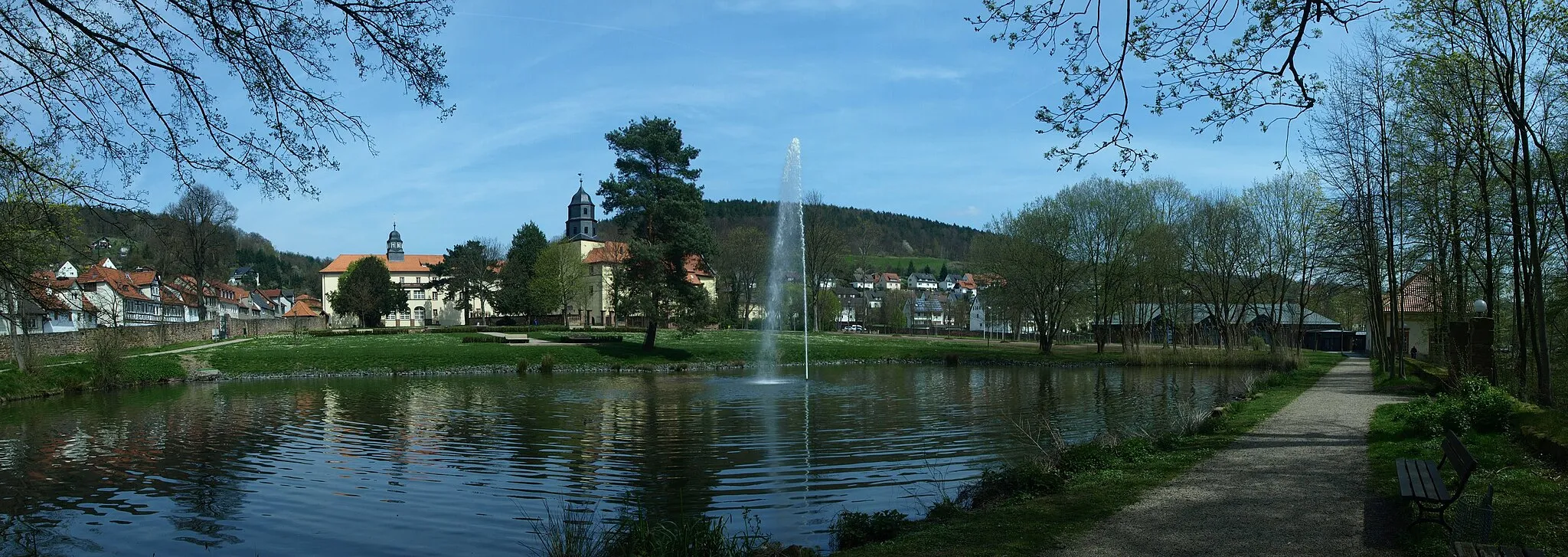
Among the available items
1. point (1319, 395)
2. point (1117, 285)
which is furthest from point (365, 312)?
point (1319, 395)


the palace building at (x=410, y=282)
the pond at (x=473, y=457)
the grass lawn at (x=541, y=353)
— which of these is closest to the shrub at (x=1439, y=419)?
the pond at (x=473, y=457)

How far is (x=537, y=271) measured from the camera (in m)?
79.3

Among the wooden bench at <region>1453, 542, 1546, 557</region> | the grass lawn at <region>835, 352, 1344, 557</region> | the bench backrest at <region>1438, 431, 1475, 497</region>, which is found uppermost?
the bench backrest at <region>1438, 431, 1475, 497</region>

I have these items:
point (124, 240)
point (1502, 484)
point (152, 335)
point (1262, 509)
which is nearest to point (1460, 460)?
point (1262, 509)

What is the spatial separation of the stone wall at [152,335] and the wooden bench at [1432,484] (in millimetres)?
32051

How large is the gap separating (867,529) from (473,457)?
896 centimetres

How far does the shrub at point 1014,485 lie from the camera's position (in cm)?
1034

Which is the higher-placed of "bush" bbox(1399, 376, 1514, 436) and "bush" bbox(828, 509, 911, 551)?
"bush" bbox(1399, 376, 1514, 436)

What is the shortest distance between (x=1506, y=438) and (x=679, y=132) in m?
39.4

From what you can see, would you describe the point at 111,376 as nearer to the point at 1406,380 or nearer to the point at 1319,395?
the point at 1319,395

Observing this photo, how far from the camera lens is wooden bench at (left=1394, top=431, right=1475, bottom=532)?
24.2ft

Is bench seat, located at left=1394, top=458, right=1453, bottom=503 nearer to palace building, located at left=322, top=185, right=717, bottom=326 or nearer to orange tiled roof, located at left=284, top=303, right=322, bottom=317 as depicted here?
palace building, located at left=322, top=185, right=717, bottom=326

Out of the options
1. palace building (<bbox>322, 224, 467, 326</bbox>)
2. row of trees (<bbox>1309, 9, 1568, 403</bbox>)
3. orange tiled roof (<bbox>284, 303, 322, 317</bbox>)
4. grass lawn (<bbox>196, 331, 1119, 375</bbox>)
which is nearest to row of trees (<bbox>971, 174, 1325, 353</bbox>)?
grass lawn (<bbox>196, 331, 1119, 375</bbox>)

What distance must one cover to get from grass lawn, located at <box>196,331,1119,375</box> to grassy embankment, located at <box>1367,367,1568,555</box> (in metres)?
32.3
